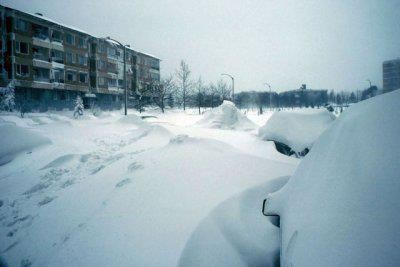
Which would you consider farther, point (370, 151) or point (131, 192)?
point (131, 192)

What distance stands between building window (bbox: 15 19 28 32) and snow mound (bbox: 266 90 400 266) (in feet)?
131

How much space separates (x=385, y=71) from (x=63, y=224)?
84.0 meters

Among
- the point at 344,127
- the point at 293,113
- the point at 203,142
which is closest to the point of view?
the point at 344,127

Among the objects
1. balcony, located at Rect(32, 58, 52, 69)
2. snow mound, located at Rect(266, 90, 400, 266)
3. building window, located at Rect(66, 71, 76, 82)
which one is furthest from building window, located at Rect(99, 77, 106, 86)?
snow mound, located at Rect(266, 90, 400, 266)

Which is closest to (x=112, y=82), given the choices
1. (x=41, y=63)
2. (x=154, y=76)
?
(x=154, y=76)

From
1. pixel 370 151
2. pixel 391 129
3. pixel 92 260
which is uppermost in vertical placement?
pixel 391 129

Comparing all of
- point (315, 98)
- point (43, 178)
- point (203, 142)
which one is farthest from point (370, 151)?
point (315, 98)

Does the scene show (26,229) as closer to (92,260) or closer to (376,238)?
(92,260)

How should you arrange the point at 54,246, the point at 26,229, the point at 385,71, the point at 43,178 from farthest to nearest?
the point at 385,71, the point at 43,178, the point at 26,229, the point at 54,246

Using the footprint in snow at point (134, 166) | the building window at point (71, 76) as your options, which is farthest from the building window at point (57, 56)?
the footprint in snow at point (134, 166)

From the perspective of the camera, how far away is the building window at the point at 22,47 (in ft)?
109

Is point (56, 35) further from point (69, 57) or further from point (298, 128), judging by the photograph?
point (298, 128)

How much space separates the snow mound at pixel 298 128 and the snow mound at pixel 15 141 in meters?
7.58

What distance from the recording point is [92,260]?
295cm
